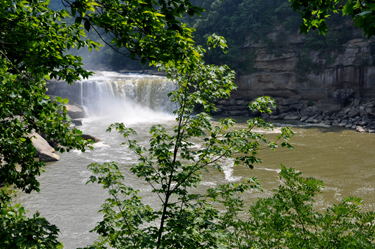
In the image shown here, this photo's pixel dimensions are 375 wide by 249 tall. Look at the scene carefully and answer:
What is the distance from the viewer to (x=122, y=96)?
30.5 m

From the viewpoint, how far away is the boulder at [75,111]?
86.9ft

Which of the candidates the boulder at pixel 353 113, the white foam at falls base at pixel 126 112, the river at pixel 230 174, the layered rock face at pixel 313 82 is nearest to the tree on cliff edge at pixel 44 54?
the river at pixel 230 174

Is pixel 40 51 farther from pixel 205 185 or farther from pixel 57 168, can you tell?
pixel 57 168

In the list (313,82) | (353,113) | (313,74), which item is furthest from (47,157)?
(313,74)

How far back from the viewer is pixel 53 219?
362 inches

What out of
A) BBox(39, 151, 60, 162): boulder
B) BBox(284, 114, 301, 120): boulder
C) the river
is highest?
BBox(284, 114, 301, 120): boulder

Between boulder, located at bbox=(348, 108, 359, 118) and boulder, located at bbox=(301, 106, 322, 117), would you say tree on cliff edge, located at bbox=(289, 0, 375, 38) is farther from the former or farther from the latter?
boulder, located at bbox=(301, 106, 322, 117)

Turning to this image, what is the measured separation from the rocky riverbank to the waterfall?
6.38 meters

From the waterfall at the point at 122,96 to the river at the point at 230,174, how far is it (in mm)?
8420

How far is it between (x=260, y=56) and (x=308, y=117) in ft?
27.9

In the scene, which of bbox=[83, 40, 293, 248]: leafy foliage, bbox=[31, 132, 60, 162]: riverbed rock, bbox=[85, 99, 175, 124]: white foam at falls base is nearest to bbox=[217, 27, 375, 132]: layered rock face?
bbox=[85, 99, 175, 124]: white foam at falls base

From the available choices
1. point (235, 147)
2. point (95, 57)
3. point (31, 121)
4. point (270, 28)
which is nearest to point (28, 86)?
point (31, 121)

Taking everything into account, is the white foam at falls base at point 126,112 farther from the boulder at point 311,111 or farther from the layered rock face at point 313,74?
the boulder at point 311,111

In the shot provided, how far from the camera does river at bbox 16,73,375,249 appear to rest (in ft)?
31.6
